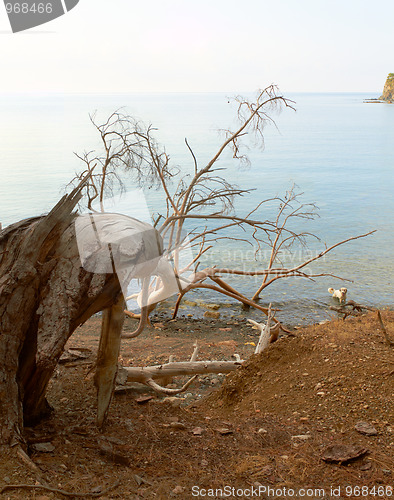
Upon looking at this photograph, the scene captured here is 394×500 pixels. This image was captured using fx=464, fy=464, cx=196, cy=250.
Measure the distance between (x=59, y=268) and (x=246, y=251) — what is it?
15.4 meters

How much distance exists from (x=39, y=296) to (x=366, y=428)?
9.54 feet

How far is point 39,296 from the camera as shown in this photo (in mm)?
3242

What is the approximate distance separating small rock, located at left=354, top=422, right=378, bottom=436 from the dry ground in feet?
0.18

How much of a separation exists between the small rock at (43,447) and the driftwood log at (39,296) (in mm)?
181

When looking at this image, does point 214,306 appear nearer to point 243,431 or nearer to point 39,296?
point 243,431

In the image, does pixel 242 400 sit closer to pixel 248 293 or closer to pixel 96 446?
pixel 96 446

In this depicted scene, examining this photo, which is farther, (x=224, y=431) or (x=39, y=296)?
(x=224, y=431)

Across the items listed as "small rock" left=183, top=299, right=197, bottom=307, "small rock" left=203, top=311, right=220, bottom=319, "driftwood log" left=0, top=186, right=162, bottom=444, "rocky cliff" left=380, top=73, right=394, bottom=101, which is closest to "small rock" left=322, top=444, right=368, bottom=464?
"driftwood log" left=0, top=186, right=162, bottom=444

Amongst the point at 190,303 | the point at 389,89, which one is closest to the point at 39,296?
the point at 190,303

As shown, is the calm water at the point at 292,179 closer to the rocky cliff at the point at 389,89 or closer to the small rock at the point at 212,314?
the small rock at the point at 212,314

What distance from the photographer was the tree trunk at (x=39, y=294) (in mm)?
3066

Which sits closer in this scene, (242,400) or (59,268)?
(59,268)

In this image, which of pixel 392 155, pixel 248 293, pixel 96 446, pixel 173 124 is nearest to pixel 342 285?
pixel 248 293

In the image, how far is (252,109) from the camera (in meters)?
8.99
